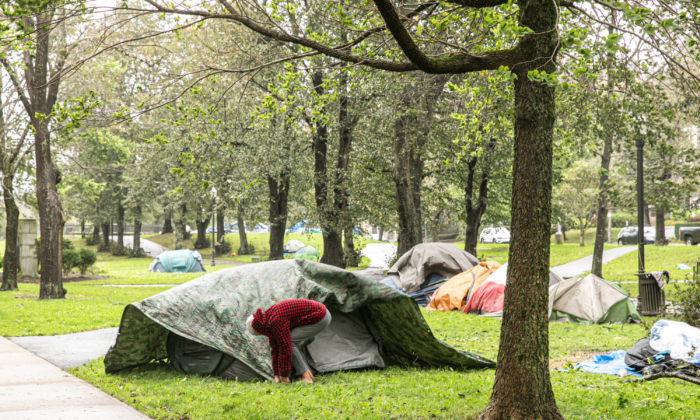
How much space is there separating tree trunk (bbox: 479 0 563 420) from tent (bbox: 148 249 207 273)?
85.0ft

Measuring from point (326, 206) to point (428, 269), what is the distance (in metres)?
5.65

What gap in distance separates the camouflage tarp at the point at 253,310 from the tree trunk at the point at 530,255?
265 cm

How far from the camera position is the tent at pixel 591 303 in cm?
1184

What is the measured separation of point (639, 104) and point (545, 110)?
4.40 m

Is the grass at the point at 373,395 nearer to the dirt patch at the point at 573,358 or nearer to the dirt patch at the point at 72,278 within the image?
the dirt patch at the point at 573,358

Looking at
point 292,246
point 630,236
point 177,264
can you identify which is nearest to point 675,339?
point 177,264

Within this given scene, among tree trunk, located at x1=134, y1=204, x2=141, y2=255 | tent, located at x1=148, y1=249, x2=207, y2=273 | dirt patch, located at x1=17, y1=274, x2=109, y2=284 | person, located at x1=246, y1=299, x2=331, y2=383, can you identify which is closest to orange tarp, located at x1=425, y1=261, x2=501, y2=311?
person, located at x1=246, y1=299, x2=331, y2=383

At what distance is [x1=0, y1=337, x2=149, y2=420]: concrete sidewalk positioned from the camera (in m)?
5.13

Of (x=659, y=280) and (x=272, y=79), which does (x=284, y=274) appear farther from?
(x=272, y=79)

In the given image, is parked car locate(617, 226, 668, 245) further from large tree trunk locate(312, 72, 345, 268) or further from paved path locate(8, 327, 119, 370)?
paved path locate(8, 327, 119, 370)

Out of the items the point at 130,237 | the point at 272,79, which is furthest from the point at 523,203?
the point at 130,237

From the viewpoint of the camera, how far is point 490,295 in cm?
1348

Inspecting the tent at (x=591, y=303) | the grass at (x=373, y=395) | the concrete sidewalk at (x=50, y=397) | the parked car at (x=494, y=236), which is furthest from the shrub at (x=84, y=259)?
the parked car at (x=494, y=236)

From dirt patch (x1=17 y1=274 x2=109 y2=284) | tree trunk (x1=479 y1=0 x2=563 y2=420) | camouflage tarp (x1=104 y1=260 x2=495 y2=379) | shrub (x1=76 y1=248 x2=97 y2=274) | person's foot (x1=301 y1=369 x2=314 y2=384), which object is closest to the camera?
tree trunk (x1=479 y1=0 x2=563 y2=420)
